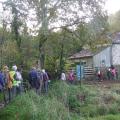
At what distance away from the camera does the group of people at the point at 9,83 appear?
19325mm

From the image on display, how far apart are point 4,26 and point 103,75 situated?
1630 centimetres

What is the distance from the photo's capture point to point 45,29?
3161 cm

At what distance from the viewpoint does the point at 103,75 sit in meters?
46.4

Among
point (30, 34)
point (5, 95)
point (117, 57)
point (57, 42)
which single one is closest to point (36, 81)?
point (5, 95)

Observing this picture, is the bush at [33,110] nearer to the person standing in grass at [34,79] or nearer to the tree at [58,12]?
the person standing in grass at [34,79]

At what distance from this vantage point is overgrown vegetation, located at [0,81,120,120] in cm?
1722

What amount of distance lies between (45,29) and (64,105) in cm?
1184

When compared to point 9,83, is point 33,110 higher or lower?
lower

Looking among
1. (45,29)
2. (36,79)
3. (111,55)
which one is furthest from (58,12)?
(111,55)

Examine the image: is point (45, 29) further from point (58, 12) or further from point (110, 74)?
point (110, 74)

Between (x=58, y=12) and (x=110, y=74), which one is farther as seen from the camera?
(x=110, y=74)

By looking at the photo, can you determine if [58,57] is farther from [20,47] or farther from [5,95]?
[5,95]

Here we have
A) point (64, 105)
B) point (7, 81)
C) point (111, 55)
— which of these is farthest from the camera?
point (111, 55)

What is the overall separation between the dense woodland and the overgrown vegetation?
563 cm
